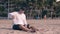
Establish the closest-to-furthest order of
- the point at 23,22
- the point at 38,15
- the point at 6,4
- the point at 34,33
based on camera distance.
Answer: the point at 34,33 < the point at 23,22 < the point at 38,15 < the point at 6,4

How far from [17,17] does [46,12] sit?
2163 cm

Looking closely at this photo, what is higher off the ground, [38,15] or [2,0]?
[2,0]

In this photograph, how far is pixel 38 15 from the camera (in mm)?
30172

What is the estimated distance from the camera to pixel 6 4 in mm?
32688

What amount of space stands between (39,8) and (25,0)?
219 cm

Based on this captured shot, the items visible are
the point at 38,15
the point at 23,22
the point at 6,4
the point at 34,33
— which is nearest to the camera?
the point at 34,33

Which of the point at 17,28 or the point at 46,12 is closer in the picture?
the point at 17,28

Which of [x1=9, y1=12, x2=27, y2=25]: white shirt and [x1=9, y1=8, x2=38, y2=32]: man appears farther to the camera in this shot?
[x1=9, y1=12, x2=27, y2=25]: white shirt

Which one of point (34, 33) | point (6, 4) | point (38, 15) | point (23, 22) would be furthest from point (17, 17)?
point (6, 4)

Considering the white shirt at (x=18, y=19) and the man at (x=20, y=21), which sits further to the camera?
the white shirt at (x=18, y=19)

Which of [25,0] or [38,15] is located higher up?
[25,0]

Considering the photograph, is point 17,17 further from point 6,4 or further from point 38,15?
point 6,4

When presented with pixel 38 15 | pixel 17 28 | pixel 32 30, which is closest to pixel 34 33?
pixel 32 30

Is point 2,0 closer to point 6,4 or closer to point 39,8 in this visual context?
point 6,4
